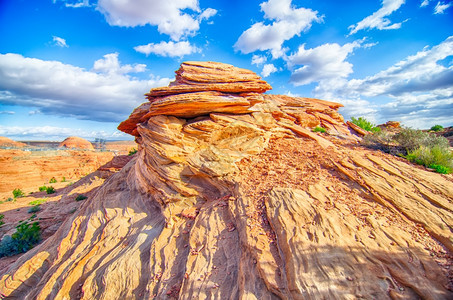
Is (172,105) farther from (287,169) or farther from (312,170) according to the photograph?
(312,170)

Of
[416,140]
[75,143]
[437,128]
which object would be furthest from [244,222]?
[75,143]

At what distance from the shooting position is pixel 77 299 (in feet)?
20.9

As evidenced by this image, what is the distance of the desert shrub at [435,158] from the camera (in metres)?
7.36

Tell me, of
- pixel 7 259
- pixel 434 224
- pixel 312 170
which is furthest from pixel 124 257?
pixel 7 259

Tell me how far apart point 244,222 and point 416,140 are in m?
8.65

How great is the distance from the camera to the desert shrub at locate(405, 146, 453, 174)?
7.36 meters

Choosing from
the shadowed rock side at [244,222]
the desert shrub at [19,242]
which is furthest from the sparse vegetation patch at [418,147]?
the desert shrub at [19,242]

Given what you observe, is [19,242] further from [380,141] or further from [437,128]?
[437,128]

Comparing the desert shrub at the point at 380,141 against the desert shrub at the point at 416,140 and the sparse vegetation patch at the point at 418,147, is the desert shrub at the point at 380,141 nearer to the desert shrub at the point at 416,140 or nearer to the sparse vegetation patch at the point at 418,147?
the sparse vegetation patch at the point at 418,147

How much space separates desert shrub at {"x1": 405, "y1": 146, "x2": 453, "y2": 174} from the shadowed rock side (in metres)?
0.92

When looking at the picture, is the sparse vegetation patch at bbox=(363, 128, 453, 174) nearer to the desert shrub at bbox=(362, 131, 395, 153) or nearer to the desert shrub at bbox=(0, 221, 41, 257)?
the desert shrub at bbox=(362, 131, 395, 153)

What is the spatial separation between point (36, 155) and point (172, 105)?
127 ft

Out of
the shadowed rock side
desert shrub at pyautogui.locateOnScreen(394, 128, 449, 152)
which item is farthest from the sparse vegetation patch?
the shadowed rock side

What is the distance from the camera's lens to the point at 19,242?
38.3 feet
